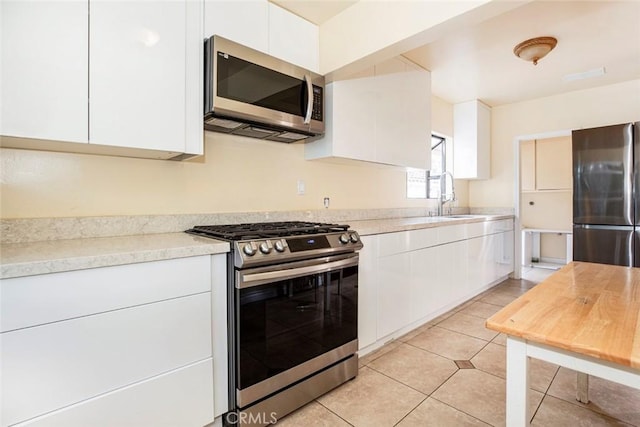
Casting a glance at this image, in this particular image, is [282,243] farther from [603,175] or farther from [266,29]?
[603,175]

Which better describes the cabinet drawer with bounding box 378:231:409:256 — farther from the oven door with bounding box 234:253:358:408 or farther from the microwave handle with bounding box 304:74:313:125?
the microwave handle with bounding box 304:74:313:125

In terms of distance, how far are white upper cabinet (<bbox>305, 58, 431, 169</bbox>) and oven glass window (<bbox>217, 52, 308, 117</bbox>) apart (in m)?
0.34

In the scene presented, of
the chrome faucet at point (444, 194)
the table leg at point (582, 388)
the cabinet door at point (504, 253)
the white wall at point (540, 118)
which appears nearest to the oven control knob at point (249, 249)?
the table leg at point (582, 388)

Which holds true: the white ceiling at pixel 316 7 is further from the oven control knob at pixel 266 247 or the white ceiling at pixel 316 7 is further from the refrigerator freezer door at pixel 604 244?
the refrigerator freezer door at pixel 604 244

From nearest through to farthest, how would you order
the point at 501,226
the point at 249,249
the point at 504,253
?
the point at 249,249, the point at 501,226, the point at 504,253

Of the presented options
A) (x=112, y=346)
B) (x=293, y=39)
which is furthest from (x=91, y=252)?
(x=293, y=39)

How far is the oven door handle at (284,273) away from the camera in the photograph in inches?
55.4

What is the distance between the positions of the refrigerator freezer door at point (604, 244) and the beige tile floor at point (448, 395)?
6.09 feet

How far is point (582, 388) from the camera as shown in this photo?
1717 mm

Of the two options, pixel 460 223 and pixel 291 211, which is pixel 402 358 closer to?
pixel 291 211

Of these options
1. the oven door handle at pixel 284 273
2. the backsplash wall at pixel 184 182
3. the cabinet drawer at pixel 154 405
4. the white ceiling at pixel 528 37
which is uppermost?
the white ceiling at pixel 528 37

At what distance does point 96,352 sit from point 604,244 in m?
4.40

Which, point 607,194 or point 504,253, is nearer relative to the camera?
point 607,194

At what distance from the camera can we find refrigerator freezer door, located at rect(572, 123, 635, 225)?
10.5 feet
